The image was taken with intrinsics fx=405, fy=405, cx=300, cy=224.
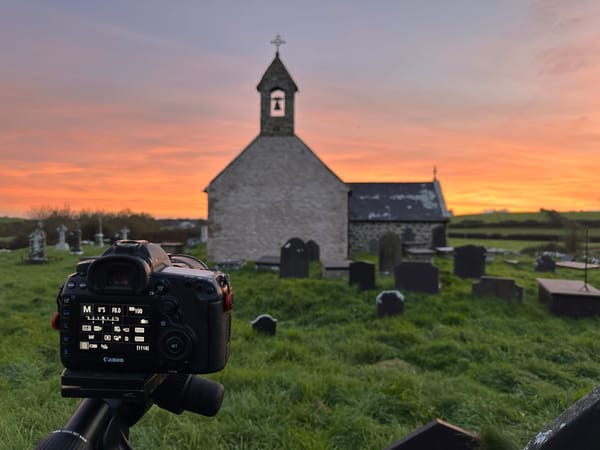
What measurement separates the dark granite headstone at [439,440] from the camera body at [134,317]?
103 centimetres

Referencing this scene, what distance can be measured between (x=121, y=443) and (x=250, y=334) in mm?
4689

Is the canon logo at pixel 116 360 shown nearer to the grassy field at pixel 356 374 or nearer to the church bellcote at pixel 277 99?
the grassy field at pixel 356 374

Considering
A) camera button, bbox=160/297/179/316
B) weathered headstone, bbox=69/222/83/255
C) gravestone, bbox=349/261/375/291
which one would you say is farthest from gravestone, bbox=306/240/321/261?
camera button, bbox=160/297/179/316

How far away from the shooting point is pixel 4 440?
2.79 meters

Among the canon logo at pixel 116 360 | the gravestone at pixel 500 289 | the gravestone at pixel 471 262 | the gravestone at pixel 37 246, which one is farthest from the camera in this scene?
the gravestone at pixel 37 246

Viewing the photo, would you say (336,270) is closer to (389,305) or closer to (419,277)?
(419,277)

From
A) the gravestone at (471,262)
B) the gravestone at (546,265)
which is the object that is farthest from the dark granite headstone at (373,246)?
the gravestone at (471,262)

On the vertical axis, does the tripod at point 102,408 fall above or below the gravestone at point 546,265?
above

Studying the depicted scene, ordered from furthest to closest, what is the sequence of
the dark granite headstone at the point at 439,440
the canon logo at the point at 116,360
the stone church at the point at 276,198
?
the stone church at the point at 276,198
the dark granite headstone at the point at 439,440
the canon logo at the point at 116,360

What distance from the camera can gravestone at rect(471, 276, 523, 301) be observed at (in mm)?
8055

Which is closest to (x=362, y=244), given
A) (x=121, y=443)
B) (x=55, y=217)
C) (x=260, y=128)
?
(x=260, y=128)

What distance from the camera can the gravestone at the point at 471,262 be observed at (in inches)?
425

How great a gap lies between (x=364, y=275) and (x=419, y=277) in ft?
3.81

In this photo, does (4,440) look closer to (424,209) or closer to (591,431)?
(591,431)
